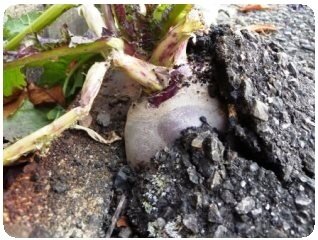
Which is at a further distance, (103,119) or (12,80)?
(103,119)

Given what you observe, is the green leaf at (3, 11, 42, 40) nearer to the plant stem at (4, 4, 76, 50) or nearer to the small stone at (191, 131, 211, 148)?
the plant stem at (4, 4, 76, 50)

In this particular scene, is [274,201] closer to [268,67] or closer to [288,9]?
[268,67]

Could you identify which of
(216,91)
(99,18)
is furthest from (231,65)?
(99,18)

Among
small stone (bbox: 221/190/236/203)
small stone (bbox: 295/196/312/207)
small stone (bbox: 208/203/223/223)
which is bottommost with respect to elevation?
small stone (bbox: 208/203/223/223)

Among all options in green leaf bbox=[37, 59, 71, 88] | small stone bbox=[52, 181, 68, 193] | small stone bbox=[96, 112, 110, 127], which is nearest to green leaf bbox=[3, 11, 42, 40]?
green leaf bbox=[37, 59, 71, 88]

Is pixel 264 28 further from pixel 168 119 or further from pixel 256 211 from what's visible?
pixel 256 211

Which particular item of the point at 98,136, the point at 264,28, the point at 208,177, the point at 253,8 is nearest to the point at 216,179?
the point at 208,177
